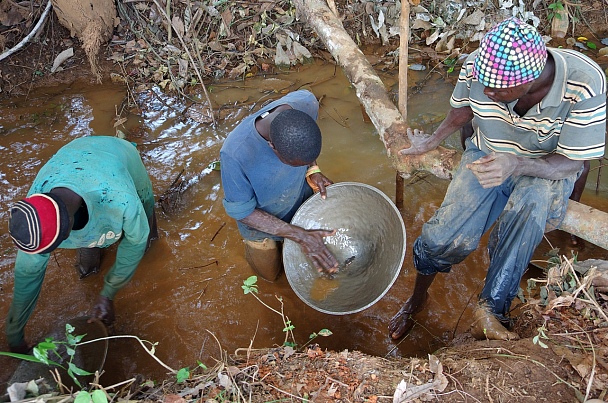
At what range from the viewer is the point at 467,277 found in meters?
3.21

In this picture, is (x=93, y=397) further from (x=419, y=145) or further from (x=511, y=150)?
(x=511, y=150)

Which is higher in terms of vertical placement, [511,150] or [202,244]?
[511,150]

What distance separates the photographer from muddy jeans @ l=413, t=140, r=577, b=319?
223 cm

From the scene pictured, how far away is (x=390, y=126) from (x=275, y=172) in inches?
30.6

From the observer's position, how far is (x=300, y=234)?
2717mm

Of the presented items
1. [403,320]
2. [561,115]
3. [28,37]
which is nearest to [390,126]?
[561,115]

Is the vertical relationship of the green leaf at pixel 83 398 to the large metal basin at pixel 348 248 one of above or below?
above

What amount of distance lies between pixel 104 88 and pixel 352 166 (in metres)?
3.08

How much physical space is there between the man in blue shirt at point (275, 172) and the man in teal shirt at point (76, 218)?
58cm

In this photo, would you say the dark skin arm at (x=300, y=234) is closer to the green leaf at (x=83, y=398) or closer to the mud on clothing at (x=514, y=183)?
the mud on clothing at (x=514, y=183)

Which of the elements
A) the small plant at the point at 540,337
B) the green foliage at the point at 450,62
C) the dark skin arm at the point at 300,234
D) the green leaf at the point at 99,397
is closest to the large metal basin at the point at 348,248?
the dark skin arm at the point at 300,234

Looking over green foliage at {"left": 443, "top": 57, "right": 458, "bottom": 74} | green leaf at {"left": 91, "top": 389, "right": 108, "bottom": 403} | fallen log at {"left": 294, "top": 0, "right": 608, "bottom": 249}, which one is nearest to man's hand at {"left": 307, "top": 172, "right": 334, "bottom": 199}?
fallen log at {"left": 294, "top": 0, "right": 608, "bottom": 249}

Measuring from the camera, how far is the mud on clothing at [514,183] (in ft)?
6.46

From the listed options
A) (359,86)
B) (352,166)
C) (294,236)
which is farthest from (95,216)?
(352,166)
